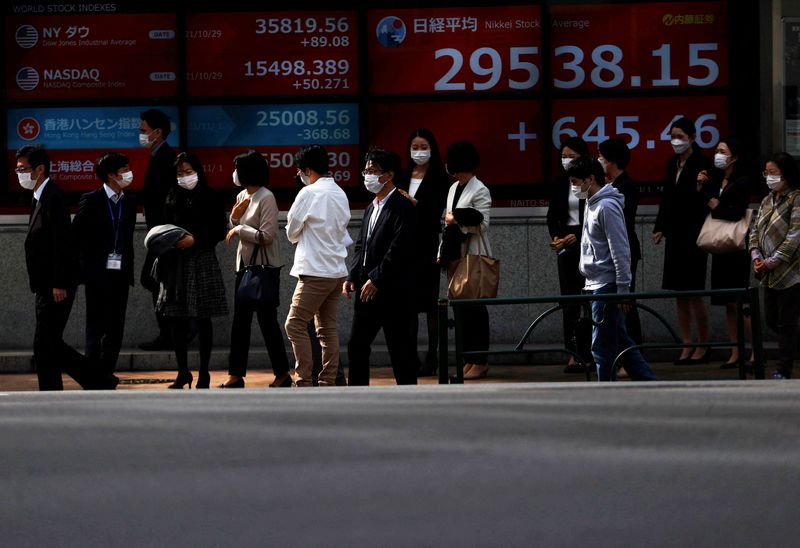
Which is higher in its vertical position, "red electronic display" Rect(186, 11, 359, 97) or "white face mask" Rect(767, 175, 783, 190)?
"red electronic display" Rect(186, 11, 359, 97)

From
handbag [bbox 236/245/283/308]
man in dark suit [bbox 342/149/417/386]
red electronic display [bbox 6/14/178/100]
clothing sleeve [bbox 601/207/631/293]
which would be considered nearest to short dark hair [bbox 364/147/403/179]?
man in dark suit [bbox 342/149/417/386]

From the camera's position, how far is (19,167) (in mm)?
8602

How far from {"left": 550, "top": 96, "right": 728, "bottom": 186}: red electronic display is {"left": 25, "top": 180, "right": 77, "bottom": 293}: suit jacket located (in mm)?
4876

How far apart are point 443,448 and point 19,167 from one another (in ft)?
25.2

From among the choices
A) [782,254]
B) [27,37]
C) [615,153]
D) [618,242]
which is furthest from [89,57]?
[782,254]

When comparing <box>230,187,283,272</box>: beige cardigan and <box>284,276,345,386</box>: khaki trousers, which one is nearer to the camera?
<box>284,276,345,386</box>: khaki trousers

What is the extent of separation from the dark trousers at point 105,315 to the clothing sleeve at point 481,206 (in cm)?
232

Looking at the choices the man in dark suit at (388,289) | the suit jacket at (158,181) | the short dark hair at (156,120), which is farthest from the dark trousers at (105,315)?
the man in dark suit at (388,289)

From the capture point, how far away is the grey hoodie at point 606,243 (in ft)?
25.0

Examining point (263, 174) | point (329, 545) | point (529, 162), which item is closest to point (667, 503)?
point (329, 545)

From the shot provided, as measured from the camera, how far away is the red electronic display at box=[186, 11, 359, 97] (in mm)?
11602

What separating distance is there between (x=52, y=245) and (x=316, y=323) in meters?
1.66

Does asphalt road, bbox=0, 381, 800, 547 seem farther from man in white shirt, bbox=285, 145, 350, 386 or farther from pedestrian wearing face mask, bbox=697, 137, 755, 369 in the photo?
pedestrian wearing face mask, bbox=697, 137, 755, 369

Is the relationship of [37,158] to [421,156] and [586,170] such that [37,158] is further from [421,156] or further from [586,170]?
[586,170]
